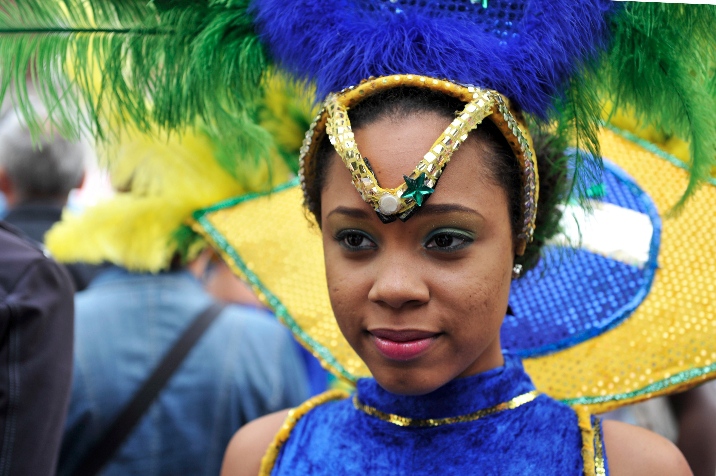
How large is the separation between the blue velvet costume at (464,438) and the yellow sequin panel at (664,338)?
0.83 feet

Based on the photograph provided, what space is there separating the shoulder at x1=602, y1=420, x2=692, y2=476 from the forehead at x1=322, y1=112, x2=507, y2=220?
1.93 feet

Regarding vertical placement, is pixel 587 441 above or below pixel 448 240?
below

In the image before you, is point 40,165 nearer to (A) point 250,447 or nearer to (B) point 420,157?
(A) point 250,447

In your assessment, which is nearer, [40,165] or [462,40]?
[462,40]

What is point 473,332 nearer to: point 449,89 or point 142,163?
point 449,89

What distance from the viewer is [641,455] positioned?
1.69 metres

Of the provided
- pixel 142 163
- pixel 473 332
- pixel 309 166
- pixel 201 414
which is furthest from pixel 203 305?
pixel 473 332

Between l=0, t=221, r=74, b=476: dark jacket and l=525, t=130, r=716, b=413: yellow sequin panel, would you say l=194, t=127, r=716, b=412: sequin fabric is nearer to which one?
l=525, t=130, r=716, b=413: yellow sequin panel

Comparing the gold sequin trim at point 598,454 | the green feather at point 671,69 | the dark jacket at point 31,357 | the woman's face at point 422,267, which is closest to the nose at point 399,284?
the woman's face at point 422,267

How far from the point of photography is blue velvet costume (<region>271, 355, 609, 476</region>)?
1722mm

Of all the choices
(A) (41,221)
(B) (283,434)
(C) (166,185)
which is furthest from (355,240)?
(A) (41,221)

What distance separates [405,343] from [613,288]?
2.60 ft

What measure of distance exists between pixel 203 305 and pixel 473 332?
1877mm

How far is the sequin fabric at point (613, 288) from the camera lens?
6.56ft
